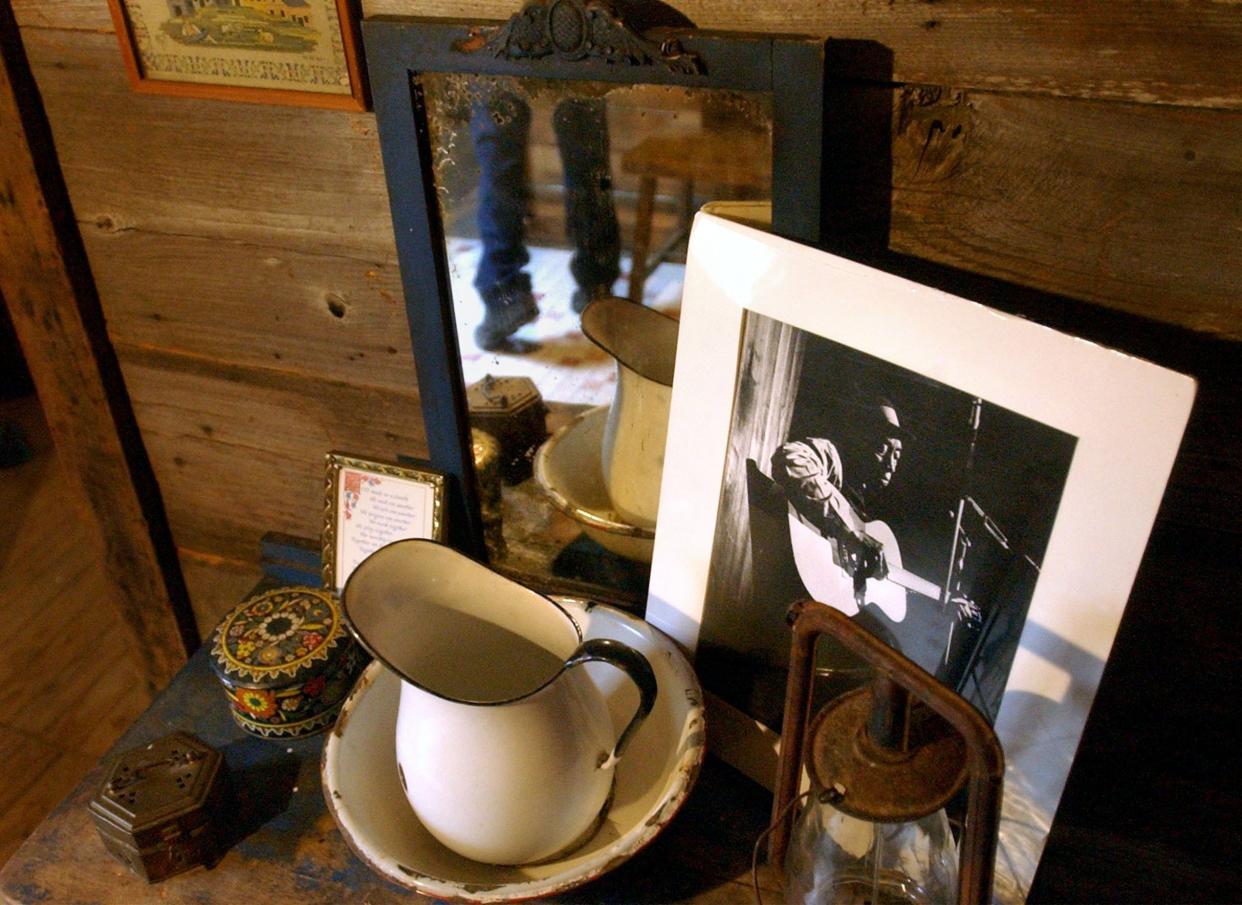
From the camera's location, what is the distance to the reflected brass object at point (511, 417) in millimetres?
841

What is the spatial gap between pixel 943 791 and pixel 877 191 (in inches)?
15.0

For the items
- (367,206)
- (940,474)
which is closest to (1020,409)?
(940,474)

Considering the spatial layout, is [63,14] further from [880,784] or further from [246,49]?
[880,784]

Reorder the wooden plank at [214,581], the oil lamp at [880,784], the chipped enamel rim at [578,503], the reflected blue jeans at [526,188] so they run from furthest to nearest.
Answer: the wooden plank at [214,581]
the chipped enamel rim at [578,503]
the reflected blue jeans at [526,188]
the oil lamp at [880,784]

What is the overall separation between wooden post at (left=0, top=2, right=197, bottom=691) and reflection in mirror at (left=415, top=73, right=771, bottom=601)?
1.50 feet

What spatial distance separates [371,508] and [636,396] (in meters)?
0.31

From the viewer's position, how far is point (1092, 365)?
0.53m

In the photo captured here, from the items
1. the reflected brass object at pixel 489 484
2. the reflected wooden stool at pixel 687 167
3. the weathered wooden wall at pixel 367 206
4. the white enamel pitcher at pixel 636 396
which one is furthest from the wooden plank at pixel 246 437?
the reflected wooden stool at pixel 687 167

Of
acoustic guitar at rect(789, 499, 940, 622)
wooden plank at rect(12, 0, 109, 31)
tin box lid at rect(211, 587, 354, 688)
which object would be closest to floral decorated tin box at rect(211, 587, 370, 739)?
tin box lid at rect(211, 587, 354, 688)

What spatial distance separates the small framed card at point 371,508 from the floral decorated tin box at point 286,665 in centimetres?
9

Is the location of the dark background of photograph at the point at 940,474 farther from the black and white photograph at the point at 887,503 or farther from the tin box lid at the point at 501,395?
the tin box lid at the point at 501,395

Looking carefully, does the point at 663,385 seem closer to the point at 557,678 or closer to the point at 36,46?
the point at 557,678

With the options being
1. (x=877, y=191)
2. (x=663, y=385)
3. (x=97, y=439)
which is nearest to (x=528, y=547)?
(x=663, y=385)

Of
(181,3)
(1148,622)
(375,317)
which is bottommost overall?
(1148,622)
